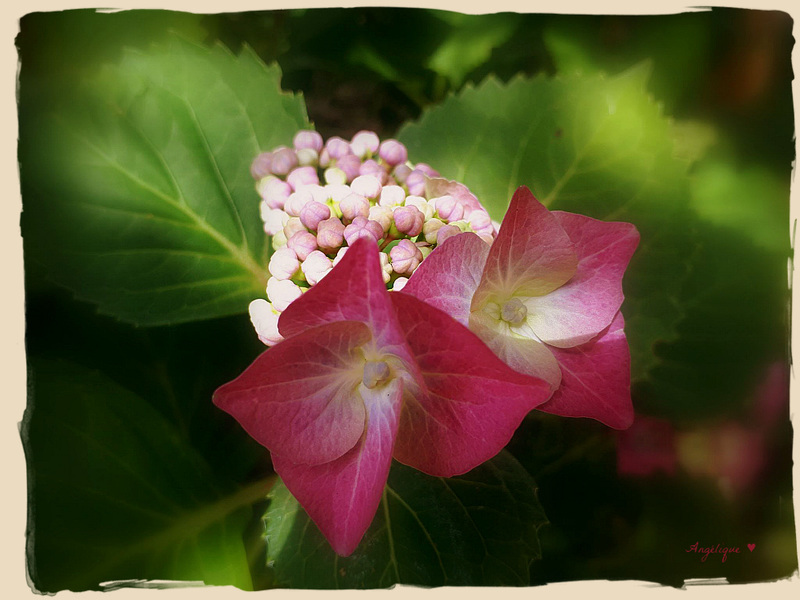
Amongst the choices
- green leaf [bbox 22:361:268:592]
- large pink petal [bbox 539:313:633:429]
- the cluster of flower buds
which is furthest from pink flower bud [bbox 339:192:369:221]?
green leaf [bbox 22:361:268:592]

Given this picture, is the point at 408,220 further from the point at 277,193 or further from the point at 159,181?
the point at 159,181

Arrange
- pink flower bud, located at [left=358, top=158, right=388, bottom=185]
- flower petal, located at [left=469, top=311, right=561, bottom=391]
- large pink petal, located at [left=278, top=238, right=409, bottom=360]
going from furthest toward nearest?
1. pink flower bud, located at [left=358, top=158, right=388, bottom=185]
2. flower petal, located at [left=469, top=311, right=561, bottom=391]
3. large pink petal, located at [left=278, top=238, right=409, bottom=360]

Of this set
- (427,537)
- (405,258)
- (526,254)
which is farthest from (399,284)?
(427,537)

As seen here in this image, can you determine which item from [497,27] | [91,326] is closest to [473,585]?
[91,326]

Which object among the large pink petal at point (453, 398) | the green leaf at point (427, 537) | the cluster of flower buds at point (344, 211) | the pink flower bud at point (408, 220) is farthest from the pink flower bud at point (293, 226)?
the green leaf at point (427, 537)

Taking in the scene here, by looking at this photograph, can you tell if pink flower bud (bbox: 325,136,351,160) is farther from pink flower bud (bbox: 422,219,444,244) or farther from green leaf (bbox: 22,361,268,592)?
green leaf (bbox: 22,361,268,592)

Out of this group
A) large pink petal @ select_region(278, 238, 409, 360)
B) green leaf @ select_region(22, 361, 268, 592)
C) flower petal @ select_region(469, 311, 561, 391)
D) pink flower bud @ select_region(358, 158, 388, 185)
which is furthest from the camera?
green leaf @ select_region(22, 361, 268, 592)

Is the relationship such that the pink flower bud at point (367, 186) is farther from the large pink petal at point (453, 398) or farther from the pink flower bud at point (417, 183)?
the large pink petal at point (453, 398)
